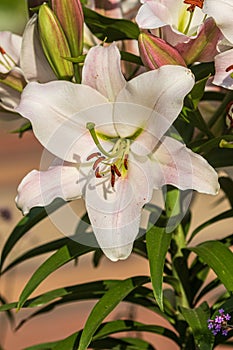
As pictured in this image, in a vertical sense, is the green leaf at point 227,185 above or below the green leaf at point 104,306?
below

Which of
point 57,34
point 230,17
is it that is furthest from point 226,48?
point 57,34

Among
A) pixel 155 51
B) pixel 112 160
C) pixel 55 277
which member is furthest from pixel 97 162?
pixel 55 277

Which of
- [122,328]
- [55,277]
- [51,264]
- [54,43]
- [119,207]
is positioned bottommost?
[55,277]

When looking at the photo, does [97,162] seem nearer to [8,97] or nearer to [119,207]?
[119,207]

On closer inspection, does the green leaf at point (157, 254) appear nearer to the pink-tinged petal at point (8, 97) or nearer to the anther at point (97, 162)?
the anther at point (97, 162)

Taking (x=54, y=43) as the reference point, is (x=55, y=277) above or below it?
below

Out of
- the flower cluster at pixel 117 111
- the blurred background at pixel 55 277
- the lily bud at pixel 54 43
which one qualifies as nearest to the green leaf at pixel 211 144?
the flower cluster at pixel 117 111

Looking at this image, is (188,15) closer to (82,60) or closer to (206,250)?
(82,60)
